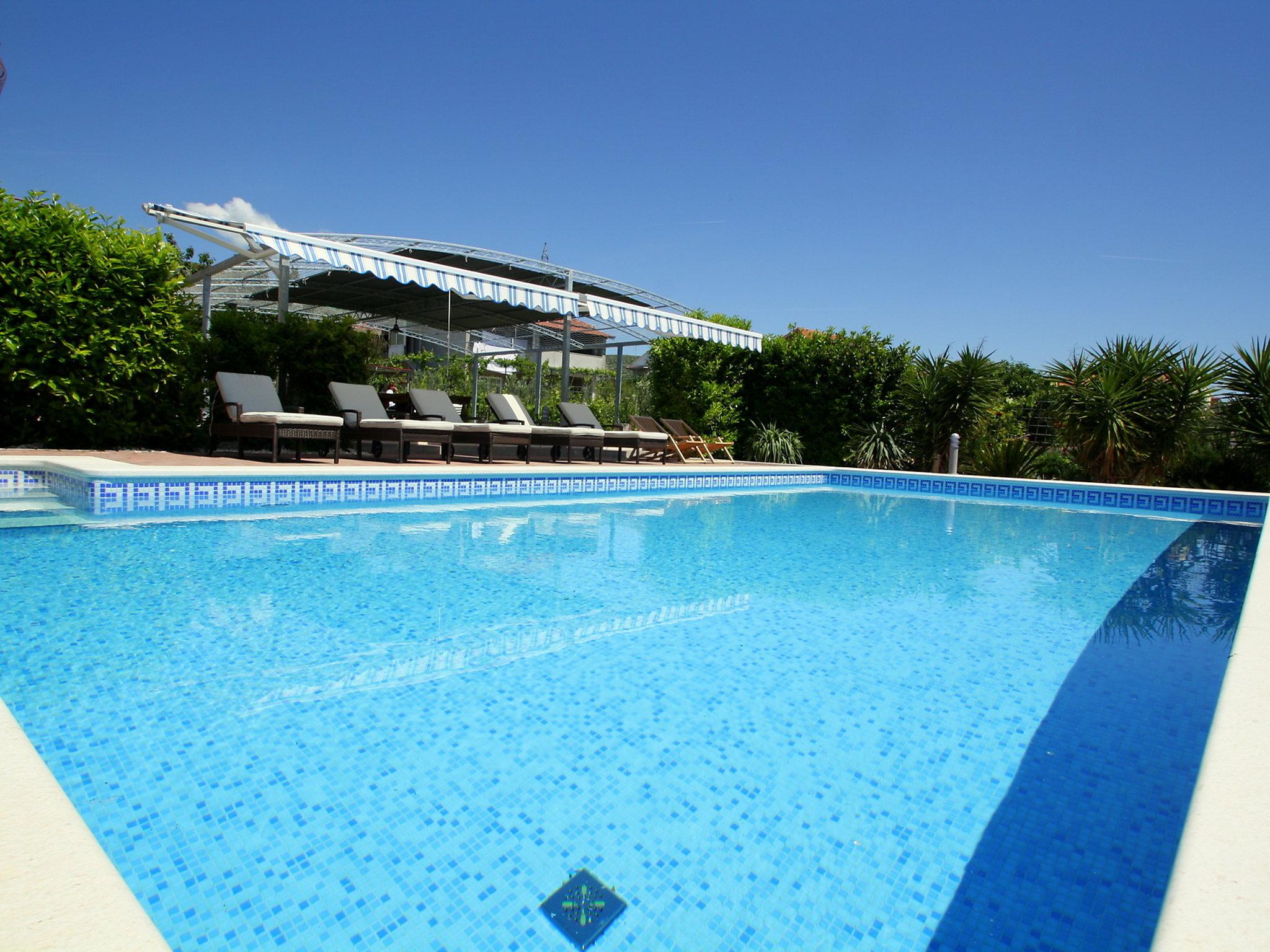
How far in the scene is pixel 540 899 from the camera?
167cm

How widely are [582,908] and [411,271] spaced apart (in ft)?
33.2

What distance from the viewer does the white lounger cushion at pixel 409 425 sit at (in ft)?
33.5

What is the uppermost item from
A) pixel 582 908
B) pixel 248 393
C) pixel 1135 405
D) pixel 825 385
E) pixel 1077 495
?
pixel 825 385

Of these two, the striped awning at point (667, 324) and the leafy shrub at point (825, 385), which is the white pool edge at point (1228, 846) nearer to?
the striped awning at point (667, 324)

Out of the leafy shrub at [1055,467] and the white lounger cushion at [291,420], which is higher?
the white lounger cushion at [291,420]

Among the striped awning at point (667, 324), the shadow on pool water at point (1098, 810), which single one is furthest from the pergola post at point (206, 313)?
the shadow on pool water at point (1098, 810)

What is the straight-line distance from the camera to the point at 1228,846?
118 centimetres

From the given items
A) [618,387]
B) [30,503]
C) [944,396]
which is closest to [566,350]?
[618,387]

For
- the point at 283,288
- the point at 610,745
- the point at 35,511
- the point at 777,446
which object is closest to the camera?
the point at 610,745

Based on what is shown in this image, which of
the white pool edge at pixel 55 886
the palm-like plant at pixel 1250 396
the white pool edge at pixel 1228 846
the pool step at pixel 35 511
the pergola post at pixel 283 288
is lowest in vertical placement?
the pool step at pixel 35 511

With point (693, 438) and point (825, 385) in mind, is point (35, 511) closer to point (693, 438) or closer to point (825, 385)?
point (693, 438)

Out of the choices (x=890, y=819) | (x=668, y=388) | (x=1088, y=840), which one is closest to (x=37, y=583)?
(x=890, y=819)

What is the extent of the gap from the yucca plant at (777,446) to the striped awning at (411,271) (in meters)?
5.30

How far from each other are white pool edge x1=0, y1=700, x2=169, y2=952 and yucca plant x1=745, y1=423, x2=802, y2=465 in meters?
14.6
